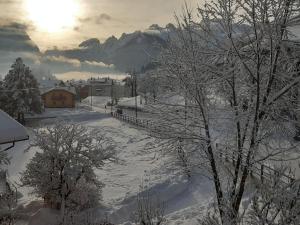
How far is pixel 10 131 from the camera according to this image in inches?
699

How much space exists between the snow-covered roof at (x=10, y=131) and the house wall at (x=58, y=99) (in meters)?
71.1

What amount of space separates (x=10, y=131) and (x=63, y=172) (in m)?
4.24

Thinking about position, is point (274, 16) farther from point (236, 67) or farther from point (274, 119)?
point (274, 119)

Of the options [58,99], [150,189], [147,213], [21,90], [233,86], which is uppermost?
[233,86]

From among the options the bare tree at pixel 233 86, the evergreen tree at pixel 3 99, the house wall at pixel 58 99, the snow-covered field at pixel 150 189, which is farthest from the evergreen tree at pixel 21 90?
the bare tree at pixel 233 86

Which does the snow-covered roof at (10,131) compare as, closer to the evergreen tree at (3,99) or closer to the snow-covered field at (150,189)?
the snow-covered field at (150,189)

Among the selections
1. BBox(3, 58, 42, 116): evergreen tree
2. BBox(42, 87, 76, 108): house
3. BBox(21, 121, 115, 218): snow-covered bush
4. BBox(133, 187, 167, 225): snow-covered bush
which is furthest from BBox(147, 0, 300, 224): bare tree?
BBox(42, 87, 76, 108): house

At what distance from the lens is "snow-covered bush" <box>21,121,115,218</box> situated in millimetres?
20922

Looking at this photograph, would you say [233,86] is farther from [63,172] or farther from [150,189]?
[150,189]

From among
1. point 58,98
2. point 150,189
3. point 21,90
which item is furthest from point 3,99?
point 150,189

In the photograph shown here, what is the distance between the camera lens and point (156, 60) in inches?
542

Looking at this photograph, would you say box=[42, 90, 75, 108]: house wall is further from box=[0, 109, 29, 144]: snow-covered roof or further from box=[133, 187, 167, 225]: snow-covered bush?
box=[133, 187, 167, 225]: snow-covered bush

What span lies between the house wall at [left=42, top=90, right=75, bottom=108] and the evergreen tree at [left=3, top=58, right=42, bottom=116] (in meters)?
17.8

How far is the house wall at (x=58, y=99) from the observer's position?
289 feet
